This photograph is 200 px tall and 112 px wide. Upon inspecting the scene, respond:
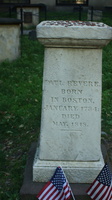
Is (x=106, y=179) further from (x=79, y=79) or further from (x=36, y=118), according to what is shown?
(x=36, y=118)

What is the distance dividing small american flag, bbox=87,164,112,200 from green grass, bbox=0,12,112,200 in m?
0.76

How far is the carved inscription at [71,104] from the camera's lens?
3.14m

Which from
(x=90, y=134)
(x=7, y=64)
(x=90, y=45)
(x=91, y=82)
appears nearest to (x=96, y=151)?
(x=90, y=134)

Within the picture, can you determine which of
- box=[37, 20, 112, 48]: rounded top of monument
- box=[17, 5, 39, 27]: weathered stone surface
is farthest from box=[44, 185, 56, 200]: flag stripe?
box=[17, 5, 39, 27]: weathered stone surface

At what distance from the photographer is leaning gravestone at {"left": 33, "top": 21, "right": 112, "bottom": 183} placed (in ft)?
9.55

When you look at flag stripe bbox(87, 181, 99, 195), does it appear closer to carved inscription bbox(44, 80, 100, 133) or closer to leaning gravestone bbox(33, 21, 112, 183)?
leaning gravestone bbox(33, 21, 112, 183)

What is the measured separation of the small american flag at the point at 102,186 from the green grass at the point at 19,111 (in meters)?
0.76

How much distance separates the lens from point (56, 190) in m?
3.10

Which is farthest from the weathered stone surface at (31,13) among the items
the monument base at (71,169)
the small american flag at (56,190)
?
the small american flag at (56,190)

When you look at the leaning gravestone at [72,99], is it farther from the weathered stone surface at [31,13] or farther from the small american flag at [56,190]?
the weathered stone surface at [31,13]

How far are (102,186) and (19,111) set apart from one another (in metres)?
2.78

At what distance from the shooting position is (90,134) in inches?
129

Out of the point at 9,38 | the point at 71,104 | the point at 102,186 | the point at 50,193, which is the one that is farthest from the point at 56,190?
the point at 9,38

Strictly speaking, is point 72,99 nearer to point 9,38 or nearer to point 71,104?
point 71,104
